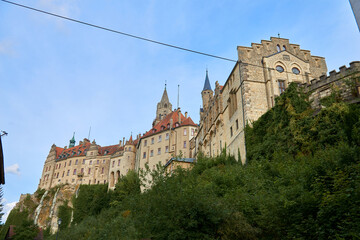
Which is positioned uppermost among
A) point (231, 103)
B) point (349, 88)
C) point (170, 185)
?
point (231, 103)

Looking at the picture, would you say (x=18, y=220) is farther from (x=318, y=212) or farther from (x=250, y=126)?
(x=318, y=212)

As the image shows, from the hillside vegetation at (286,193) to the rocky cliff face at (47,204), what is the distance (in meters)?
43.4

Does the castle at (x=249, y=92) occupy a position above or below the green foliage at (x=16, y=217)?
above

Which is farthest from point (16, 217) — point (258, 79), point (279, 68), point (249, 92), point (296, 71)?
point (296, 71)

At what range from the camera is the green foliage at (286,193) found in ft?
29.5

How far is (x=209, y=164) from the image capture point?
2525 centimetres

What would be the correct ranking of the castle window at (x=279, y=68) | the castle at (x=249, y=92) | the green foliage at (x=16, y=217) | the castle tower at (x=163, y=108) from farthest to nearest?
the castle tower at (x=163, y=108) → the green foliage at (x=16, y=217) → the castle window at (x=279, y=68) → the castle at (x=249, y=92)

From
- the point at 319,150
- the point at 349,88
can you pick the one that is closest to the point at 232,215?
the point at 319,150

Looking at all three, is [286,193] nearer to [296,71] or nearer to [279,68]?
[279,68]

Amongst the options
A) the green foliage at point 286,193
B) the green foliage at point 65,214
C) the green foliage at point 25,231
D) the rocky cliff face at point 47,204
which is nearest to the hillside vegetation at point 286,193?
the green foliage at point 286,193

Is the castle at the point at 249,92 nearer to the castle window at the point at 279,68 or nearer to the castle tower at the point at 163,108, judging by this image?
the castle window at the point at 279,68

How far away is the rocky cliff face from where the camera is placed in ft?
180

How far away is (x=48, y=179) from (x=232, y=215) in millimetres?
84034

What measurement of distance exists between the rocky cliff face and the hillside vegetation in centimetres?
4338
